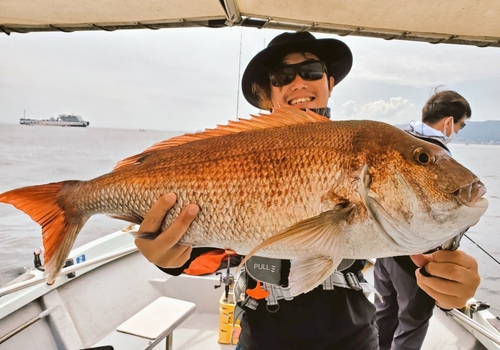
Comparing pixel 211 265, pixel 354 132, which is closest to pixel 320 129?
pixel 354 132

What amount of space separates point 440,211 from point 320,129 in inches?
17.0

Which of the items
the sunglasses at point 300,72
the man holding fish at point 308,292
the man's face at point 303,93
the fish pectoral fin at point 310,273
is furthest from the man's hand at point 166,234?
the sunglasses at point 300,72

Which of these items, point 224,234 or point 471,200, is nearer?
point 471,200

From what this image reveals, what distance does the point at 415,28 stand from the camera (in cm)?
242

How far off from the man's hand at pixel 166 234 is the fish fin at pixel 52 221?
0.27 meters

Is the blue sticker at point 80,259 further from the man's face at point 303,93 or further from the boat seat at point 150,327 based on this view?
the man's face at point 303,93

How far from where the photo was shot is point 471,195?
0.92m

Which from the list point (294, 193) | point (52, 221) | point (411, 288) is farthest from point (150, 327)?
point (294, 193)

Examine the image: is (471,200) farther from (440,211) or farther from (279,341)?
(279,341)

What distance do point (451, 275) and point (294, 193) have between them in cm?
59

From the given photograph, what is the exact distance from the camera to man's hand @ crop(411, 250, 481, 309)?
3.57ft

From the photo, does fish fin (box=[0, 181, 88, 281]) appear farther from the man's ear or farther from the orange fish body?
the man's ear

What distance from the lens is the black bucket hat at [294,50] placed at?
75.5 inches

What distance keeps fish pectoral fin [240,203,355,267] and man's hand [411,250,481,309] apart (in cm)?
38
